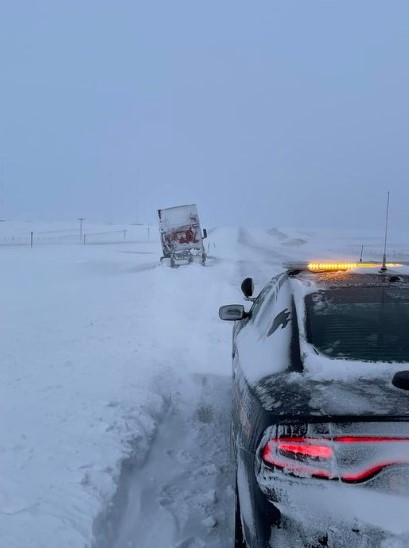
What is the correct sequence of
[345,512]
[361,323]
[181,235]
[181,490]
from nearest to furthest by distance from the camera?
[345,512]
[361,323]
[181,490]
[181,235]

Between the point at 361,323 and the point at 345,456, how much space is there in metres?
1.35

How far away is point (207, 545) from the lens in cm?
326

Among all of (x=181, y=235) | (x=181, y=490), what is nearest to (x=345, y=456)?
(x=181, y=490)

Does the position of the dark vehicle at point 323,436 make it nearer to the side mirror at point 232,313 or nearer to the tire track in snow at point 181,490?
the tire track in snow at point 181,490

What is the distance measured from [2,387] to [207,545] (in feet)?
11.5

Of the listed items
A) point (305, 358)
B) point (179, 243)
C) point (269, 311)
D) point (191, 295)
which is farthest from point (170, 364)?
point (179, 243)

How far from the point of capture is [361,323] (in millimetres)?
3154

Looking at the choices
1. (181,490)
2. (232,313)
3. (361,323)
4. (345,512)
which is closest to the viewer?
(345,512)

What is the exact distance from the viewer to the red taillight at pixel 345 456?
1.88 meters

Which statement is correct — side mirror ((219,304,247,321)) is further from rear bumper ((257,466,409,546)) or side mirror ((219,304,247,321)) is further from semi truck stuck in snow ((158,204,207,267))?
semi truck stuck in snow ((158,204,207,267))

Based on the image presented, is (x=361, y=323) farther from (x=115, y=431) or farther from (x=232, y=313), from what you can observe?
(x=115, y=431)

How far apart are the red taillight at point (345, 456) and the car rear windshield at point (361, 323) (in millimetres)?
755

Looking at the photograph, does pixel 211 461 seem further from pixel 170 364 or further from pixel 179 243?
pixel 179 243

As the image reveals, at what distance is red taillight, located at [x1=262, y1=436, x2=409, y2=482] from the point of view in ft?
6.16
